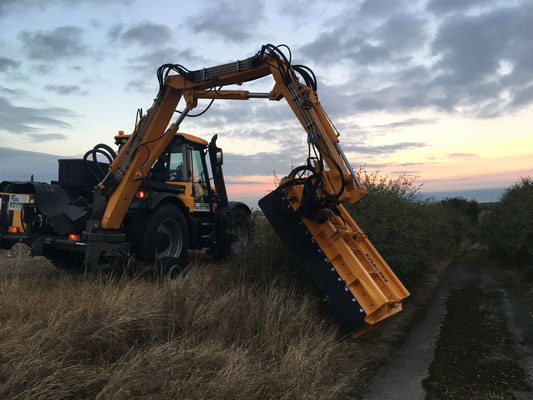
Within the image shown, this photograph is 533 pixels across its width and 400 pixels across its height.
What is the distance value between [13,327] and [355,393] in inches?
120

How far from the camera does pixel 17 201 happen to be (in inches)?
259

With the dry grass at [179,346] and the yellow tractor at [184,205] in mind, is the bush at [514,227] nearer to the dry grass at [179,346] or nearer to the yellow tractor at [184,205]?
the yellow tractor at [184,205]

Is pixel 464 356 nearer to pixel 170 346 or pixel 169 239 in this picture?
pixel 170 346

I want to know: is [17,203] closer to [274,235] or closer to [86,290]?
[86,290]

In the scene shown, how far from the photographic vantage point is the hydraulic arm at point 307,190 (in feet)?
16.9

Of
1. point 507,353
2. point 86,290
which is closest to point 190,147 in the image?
point 86,290

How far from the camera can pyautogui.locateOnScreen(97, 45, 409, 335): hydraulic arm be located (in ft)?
16.9

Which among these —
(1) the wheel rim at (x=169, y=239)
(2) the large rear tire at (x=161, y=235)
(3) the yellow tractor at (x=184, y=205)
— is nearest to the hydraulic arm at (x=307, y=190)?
(3) the yellow tractor at (x=184, y=205)

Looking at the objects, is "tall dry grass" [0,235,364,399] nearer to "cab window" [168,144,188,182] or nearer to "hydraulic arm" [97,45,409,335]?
"hydraulic arm" [97,45,409,335]

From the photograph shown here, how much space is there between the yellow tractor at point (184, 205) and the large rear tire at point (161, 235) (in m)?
0.02

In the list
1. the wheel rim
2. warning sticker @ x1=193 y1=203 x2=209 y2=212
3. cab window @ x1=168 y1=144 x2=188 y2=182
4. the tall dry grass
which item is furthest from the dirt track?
cab window @ x1=168 y1=144 x2=188 y2=182

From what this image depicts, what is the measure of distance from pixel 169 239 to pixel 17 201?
2.42m

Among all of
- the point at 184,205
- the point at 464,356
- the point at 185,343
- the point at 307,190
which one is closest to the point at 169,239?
the point at 184,205

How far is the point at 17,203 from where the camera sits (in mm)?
6578
